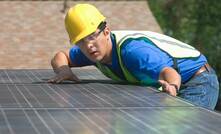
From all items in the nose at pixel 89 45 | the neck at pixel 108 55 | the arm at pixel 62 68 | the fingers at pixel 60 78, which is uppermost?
the nose at pixel 89 45

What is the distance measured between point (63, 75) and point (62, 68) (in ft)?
0.36

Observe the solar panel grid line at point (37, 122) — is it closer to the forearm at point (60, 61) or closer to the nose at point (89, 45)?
the nose at point (89, 45)

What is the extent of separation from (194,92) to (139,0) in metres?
13.0

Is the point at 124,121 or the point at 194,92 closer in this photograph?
the point at 124,121

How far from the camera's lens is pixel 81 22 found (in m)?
4.10

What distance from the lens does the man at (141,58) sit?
13.3ft

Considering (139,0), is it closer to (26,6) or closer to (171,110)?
(26,6)

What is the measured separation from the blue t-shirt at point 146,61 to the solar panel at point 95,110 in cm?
11

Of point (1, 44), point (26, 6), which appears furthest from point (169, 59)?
point (26, 6)

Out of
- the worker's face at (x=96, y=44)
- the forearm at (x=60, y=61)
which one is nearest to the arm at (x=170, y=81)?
the worker's face at (x=96, y=44)

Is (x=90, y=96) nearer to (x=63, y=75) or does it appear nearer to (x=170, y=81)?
(x=170, y=81)

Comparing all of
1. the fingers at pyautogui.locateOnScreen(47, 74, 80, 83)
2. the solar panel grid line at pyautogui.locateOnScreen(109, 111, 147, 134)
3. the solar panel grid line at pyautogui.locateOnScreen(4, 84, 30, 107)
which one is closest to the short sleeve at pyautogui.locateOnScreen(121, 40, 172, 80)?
the fingers at pyautogui.locateOnScreen(47, 74, 80, 83)

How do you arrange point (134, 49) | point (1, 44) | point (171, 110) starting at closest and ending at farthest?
point (171, 110) < point (134, 49) < point (1, 44)

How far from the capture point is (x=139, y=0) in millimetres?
17312
